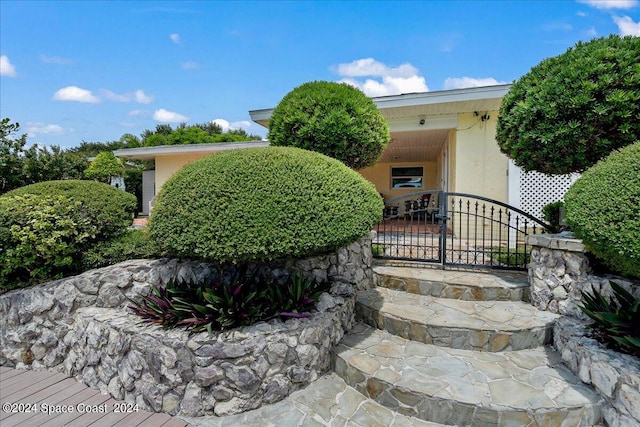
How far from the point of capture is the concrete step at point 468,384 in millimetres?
2256

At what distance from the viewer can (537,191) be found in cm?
687

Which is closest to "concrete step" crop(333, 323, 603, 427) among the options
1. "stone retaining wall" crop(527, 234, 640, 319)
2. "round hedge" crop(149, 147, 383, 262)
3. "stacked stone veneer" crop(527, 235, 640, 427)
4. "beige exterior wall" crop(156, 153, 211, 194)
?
"stacked stone veneer" crop(527, 235, 640, 427)

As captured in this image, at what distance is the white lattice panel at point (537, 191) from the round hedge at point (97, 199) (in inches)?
310

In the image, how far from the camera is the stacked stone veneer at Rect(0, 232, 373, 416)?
2717mm

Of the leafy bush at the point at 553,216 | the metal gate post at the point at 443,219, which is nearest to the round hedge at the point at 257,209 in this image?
the metal gate post at the point at 443,219

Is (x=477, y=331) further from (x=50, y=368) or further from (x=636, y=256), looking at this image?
(x=50, y=368)

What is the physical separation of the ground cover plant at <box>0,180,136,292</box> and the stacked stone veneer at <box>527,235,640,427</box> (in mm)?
5488

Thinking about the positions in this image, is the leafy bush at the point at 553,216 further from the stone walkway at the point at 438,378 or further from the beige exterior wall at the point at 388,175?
the beige exterior wall at the point at 388,175

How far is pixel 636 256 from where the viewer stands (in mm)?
2150

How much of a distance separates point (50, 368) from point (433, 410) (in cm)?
438

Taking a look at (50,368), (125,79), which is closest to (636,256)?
(50,368)

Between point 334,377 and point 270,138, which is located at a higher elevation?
point 270,138

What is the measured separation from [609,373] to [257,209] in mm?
3055

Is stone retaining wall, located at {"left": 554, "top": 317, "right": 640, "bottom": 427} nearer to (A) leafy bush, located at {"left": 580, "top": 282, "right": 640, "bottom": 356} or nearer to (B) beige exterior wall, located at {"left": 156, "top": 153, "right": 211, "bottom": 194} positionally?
(A) leafy bush, located at {"left": 580, "top": 282, "right": 640, "bottom": 356}
